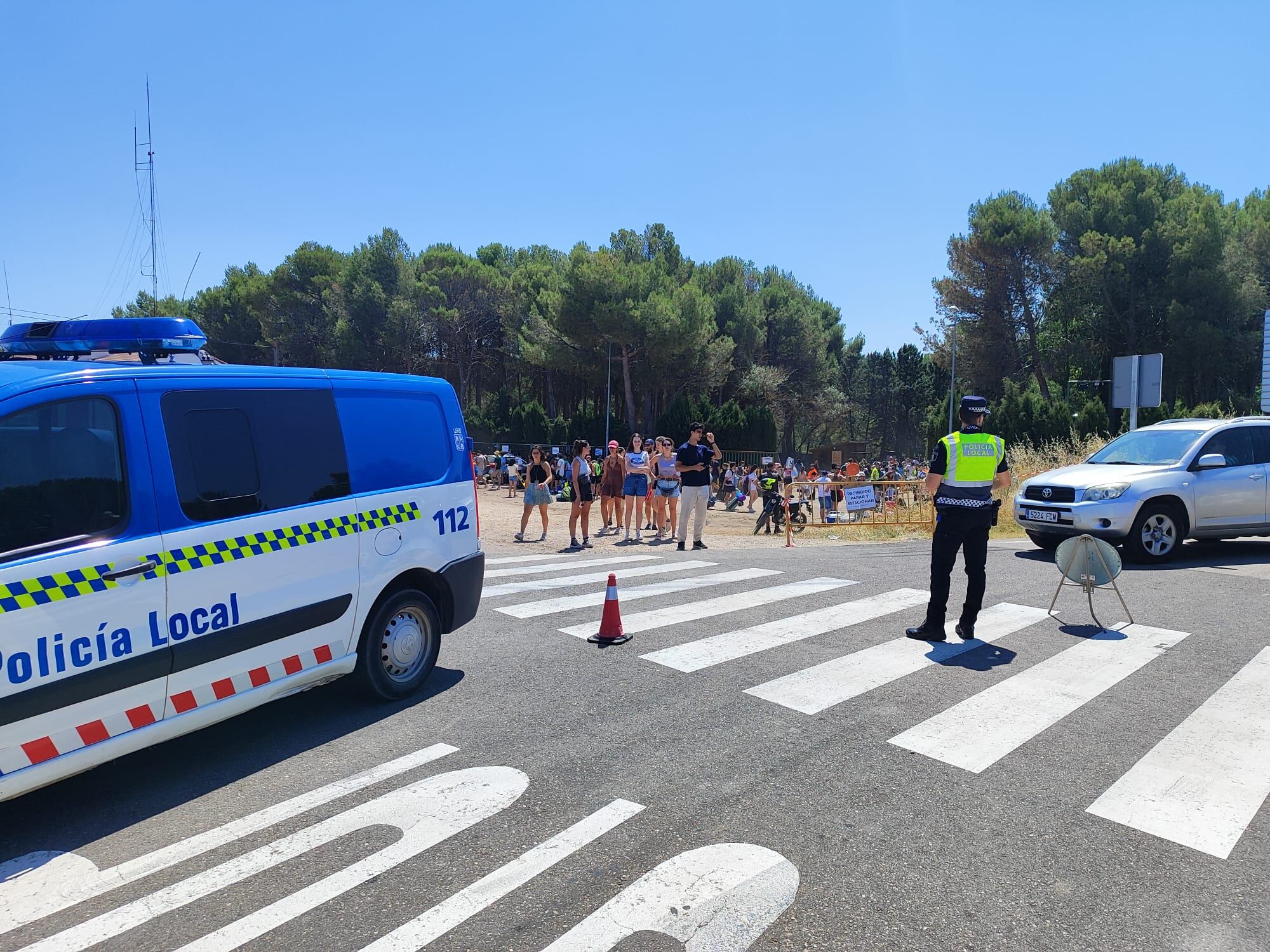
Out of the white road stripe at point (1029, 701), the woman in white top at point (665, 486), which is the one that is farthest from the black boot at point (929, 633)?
the woman in white top at point (665, 486)

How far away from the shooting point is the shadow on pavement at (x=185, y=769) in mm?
3658

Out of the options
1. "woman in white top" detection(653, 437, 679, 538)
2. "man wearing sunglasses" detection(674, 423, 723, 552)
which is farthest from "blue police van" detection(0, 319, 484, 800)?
"woman in white top" detection(653, 437, 679, 538)

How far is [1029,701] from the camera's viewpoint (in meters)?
5.18

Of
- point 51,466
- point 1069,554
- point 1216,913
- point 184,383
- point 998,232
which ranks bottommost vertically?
point 1216,913

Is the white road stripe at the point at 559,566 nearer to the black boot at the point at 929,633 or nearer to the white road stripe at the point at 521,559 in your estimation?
the white road stripe at the point at 521,559

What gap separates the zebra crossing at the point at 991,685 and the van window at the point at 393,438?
2.06 m

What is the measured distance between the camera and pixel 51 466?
3516mm

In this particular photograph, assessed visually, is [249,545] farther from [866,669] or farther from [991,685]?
[991,685]

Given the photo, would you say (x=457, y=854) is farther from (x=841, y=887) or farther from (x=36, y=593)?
(x=36, y=593)

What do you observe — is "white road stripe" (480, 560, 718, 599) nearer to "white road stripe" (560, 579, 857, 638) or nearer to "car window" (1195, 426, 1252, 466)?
"white road stripe" (560, 579, 857, 638)

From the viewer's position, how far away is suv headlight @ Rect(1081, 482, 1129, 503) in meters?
10.0

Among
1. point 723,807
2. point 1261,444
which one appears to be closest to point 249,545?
point 723,807

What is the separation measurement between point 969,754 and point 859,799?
86 cm

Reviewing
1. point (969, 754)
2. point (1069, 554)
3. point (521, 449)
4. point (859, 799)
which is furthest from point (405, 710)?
point (521, 449)
